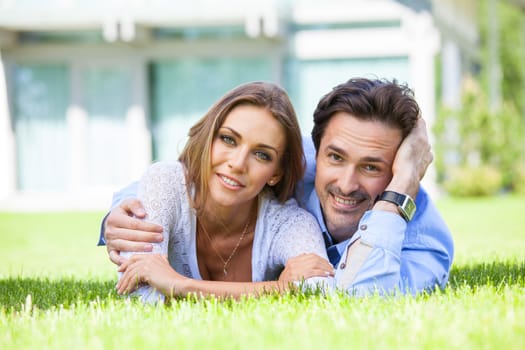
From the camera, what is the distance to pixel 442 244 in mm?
4199

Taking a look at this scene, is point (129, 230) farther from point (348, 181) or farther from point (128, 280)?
point (348, 181)

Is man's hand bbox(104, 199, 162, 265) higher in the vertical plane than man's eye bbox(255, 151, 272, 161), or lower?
lower

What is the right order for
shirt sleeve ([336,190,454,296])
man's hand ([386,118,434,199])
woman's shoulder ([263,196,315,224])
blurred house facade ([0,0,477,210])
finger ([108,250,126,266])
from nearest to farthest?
shirt sleeve ([336,190,454,296]), finger ([108,250,126,266]), man's hand ([386,118,434,199]), woman's shoulder ([263,196,315,224]), blurred house facade ([0,0,477,210])

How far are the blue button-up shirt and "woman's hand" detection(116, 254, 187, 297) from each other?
33.6 inches

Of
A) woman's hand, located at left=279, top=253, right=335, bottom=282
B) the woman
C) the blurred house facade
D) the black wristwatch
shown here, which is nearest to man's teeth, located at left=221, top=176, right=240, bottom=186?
the woman

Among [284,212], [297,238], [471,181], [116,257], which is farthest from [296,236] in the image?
[471,181]

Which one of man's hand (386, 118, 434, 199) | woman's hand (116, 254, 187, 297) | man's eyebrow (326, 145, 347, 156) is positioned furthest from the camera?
man's eyebrow (326, 145, 347, 156)

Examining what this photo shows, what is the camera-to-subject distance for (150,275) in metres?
3.67

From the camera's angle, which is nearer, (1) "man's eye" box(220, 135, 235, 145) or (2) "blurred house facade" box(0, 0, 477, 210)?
(1) "man's eye" box(220, 135, 235, 145)

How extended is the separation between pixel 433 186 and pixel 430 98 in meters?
1.97

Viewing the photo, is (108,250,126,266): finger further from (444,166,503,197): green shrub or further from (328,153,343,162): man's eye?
(444,166,503,197): green shrub

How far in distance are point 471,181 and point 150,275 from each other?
1462 centimetres

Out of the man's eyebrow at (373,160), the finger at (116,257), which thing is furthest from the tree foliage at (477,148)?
the finger at (116,257)

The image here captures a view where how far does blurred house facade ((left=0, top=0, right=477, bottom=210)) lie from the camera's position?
54.7 feet
